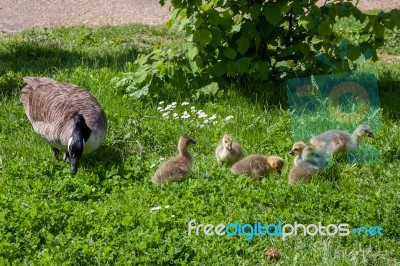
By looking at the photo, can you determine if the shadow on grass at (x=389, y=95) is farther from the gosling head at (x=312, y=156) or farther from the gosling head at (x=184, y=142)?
the gosling head at (x=184, y=142)

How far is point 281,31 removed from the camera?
9336 mm

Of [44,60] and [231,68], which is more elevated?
[231,68]

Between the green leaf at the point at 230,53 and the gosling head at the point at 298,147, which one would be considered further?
the green leaf at the point at 230,53

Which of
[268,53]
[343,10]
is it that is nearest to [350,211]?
[343,10]

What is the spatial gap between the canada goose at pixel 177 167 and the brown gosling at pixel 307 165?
98 cm

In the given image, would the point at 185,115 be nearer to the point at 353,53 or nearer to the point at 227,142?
the point at 227,142

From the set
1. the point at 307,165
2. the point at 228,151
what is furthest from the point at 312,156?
the point at 228,151

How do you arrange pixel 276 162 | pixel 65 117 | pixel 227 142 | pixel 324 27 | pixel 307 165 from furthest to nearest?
pixel 324 27 < pixel 65 117 < pixel 227 142 < pixel 276 162 < pixel 307 165

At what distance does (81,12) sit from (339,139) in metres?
8.22

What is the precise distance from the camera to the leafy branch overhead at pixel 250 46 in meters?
8.68

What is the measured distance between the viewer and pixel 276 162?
724cm

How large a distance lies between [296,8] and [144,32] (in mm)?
4720

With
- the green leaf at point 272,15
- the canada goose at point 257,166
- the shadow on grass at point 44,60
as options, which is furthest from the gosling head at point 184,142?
the shadow on grass at point 44,60

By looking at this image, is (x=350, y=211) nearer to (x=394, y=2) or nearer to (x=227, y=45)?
(x=227, y=45)
